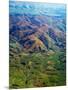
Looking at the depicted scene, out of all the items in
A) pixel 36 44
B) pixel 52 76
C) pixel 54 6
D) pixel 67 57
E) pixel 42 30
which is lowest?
pixel 52 76

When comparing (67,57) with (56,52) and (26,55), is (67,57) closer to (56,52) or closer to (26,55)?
(56,52)

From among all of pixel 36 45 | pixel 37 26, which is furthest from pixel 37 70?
pixel 37 26

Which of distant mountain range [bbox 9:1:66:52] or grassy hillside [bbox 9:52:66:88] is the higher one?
distant mountain range [bbox 9:1:66:52]

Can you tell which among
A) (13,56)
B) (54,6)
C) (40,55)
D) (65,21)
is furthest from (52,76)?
(54,6)

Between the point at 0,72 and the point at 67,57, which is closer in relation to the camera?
the point at 0,72

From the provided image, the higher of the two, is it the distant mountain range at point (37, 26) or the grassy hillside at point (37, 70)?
the distant mountain range at point (37, 26)
